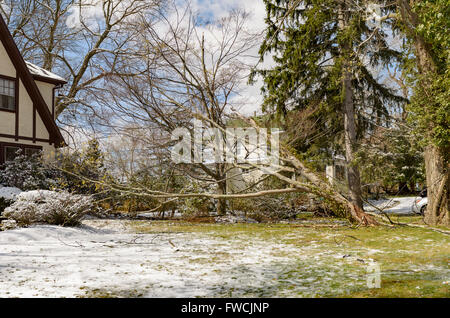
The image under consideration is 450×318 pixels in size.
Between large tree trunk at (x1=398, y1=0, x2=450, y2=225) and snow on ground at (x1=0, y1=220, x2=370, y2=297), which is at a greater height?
large tree trunk at (x1=398, y1=0, x2=450, y2=225)

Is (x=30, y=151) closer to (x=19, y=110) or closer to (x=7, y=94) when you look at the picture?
(x=19, y=110)

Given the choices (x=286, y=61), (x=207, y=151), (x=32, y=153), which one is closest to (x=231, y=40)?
(x=286, y=61)

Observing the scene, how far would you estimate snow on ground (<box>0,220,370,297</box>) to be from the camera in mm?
4562

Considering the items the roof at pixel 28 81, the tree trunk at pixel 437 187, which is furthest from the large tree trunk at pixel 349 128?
the roof at pixel 28 81

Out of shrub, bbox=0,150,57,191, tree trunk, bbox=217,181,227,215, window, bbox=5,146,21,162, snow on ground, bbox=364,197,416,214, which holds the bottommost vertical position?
snow on ground, bbox=364,197,416,214

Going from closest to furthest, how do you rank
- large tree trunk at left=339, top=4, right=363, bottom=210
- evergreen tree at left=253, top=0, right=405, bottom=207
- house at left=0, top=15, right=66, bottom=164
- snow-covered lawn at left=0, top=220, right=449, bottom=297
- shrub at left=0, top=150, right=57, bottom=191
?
1. snow-covered lawn at left=0, top=220, right=449, bottom=297
2. shrub at left=0, top=150, right=57, bottom=191
3. evergreen tree at left=253, top=0, right=405, bottom=207
4. large tree trunk at left=339, top=4, right=363, bottom=210
5. house at left=0, top=15, right=66, bottom=164

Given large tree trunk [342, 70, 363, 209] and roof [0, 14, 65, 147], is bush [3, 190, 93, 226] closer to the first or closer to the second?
roof [0, 14, 65, 147]

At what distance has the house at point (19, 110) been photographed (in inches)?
715

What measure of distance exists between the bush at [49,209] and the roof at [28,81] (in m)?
7.41

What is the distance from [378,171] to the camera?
1875cm

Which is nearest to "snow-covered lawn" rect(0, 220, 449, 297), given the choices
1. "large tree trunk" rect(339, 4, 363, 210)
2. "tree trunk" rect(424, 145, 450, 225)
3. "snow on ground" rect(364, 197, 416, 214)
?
"tree trunk" rect(424, 145, 450, 225)

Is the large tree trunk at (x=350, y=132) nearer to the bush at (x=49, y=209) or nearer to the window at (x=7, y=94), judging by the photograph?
the bush at (x=49, y=209)

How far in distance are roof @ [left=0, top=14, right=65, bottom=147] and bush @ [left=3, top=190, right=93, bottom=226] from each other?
292 inches
